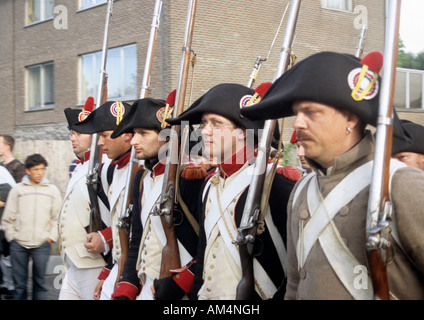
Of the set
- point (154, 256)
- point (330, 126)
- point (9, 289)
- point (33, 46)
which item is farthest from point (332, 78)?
point (33, 46)

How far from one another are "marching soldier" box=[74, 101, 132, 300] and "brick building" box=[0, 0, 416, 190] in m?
6.91

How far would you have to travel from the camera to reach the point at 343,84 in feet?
6.20

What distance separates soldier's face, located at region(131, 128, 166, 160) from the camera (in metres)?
3.47

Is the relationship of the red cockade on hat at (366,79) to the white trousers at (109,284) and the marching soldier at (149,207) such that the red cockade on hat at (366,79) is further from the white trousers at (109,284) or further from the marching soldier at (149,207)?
the white trousers at (109,284)

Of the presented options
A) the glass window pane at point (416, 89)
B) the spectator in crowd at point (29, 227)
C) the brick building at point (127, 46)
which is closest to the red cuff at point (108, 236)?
the spectator in crowd at point (29, 227)

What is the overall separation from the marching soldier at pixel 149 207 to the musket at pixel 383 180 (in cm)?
159

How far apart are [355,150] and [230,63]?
36.2 feet

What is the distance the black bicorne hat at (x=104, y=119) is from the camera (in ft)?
13.5

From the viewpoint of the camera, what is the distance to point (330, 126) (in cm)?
193

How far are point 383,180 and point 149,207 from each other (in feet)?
6.28

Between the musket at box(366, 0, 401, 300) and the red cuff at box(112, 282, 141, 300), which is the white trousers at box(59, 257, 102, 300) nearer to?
the red cuff at box(112, 282, 141, 300)
